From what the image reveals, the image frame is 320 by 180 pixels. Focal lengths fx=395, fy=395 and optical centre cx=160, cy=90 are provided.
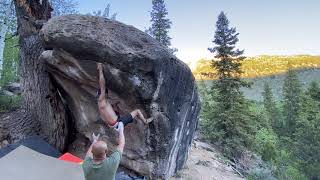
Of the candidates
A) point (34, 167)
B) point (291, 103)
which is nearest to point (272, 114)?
point (291, 103)

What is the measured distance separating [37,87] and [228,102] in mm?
15767

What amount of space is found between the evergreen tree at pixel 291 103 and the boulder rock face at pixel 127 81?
32807mm

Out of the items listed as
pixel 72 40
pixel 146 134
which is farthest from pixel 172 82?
pixel 72 40

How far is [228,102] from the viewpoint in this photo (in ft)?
80.0

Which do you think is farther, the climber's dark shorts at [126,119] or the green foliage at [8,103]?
the green foliage at [8,103]

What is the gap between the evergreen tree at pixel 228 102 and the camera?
939 inches

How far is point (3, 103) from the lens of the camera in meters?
14.0

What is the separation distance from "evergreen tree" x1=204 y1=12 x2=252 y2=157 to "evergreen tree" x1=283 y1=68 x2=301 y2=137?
57.8 feet

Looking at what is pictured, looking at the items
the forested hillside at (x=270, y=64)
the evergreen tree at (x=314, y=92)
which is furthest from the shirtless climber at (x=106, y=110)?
the forested hillside at (x=270, y=64)

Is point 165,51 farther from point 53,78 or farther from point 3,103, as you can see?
point 3,103

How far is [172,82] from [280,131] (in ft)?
115

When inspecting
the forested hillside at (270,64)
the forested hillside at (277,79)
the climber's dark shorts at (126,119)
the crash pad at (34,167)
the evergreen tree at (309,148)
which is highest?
the forested hillside at (270,64)

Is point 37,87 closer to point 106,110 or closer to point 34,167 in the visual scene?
point 106,110

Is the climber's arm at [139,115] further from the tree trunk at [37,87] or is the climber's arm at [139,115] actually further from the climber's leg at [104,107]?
the tree trunk at [37,87]
